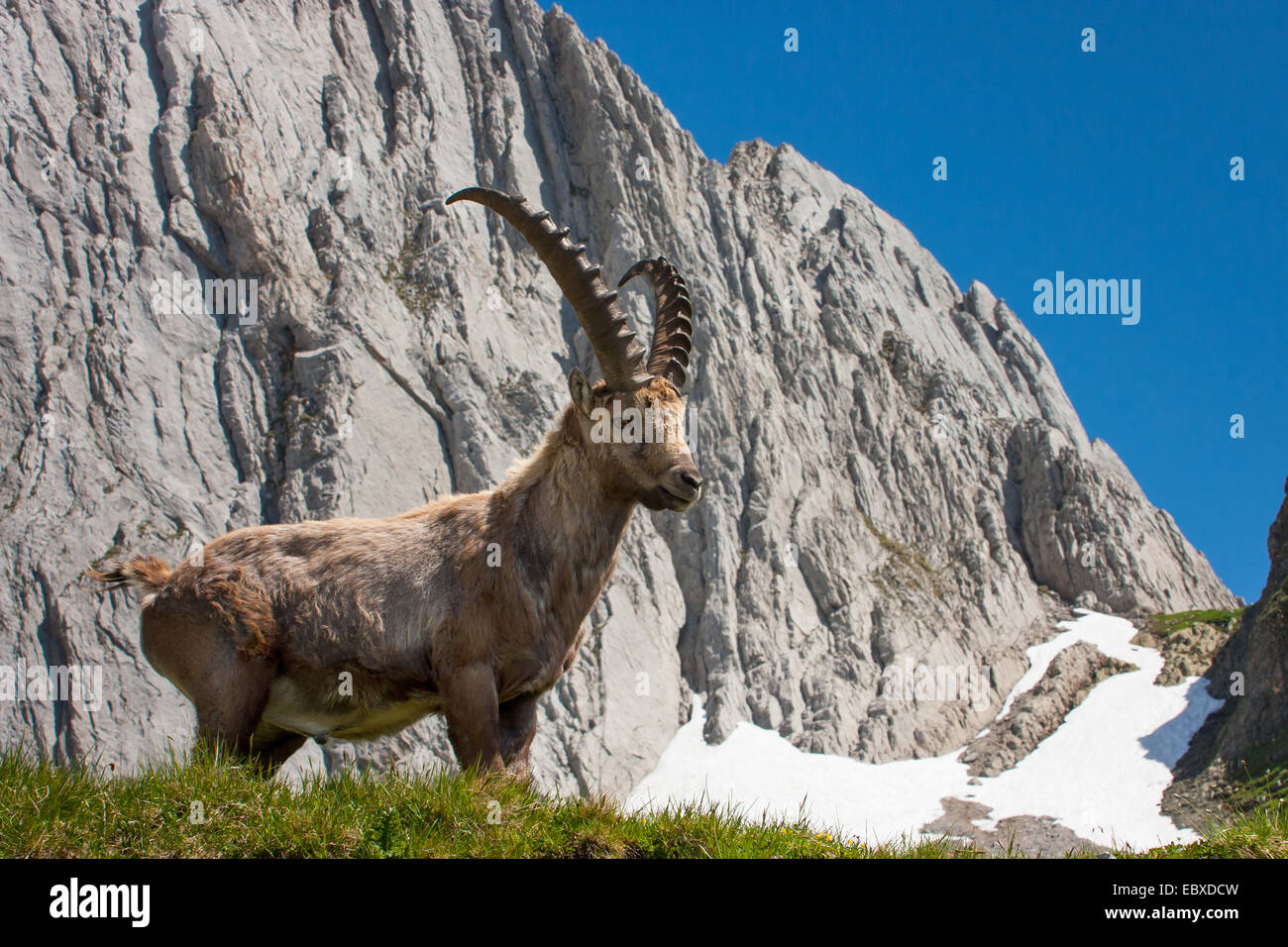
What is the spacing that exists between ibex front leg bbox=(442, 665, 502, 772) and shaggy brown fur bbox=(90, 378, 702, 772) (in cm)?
1

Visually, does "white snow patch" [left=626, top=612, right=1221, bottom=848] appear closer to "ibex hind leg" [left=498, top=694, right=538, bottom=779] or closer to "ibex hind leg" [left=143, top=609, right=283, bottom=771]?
"ibex hind leg" [left=498, top=694, right=538, bottom=779]

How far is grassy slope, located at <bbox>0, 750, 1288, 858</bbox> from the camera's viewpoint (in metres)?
6.30

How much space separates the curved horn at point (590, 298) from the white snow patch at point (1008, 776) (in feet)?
169

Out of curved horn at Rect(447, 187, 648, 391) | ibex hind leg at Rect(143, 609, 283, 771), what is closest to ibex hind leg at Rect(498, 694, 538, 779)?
ibex hind leg at Rect(143, 609, 283, 771)

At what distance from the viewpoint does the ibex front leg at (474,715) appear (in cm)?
797

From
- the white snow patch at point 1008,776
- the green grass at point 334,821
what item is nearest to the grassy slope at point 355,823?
the green grass at point 334,821

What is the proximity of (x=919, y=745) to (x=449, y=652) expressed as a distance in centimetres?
6626

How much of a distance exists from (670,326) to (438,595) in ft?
11.7

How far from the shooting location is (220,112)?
63.4 metres

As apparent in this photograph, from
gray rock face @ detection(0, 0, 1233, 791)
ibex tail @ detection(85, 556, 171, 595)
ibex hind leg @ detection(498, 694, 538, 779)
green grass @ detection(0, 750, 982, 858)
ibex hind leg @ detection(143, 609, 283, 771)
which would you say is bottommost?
green grass @ detection(0, 750, 982, 858)

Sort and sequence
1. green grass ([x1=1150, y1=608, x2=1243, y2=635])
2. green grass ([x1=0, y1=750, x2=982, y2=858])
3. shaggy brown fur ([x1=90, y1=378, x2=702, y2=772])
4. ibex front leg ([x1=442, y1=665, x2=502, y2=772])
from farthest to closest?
green grass ([x1=1150, y1=608, x2=1243, y2=635]), shaggy brown fur ([x1=90, y1=378, x2=702, y2=772]), ibex front leg ([x1=442, y1=665, x2=502, y2=772]), green grass ([x1=0, y1=750, x2=982, y2=858])

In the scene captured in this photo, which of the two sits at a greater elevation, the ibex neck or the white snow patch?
the ibex neck

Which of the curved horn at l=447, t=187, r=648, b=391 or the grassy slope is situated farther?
the curved horn at l=447, t=187, r=648, b=391
